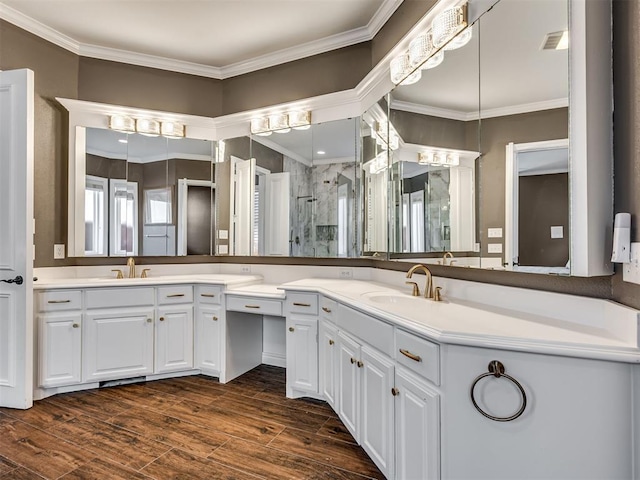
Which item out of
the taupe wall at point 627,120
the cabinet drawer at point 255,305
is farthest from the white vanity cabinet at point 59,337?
the taupe wall at point 627,120

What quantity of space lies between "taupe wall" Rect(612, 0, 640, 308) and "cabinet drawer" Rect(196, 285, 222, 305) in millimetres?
2631

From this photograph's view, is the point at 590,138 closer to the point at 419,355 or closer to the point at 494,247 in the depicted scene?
A: the point at 494,247

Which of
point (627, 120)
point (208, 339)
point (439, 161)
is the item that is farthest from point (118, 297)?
point (627, 120)

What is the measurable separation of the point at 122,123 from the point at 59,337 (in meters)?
1.96

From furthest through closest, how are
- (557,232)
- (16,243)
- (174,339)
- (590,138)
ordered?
(174,339) < (16,243) < (557,232) < (590,138)

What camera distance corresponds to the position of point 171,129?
3445 mm

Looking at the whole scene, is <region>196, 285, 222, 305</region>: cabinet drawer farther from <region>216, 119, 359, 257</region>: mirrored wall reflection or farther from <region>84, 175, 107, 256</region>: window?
<region>84, 175, 107, 256</region>: window

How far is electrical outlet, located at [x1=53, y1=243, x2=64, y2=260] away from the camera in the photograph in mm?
3033

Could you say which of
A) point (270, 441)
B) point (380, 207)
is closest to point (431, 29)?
point (380, 207)

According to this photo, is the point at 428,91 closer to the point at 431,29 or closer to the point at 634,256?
the point at 431,29

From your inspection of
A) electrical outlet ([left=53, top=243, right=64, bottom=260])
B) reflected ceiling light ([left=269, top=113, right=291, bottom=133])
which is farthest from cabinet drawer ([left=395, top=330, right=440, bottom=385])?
electrical outlet ([left=53, top=243, right=64, bottom=260])

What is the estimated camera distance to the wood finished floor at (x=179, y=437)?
183 centimetres

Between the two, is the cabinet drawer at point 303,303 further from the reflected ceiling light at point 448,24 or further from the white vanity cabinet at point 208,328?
the reflected ceiling light at point 448,24

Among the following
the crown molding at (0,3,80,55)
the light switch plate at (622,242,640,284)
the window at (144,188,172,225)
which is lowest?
the light switch plate at (622,242,640,284)
